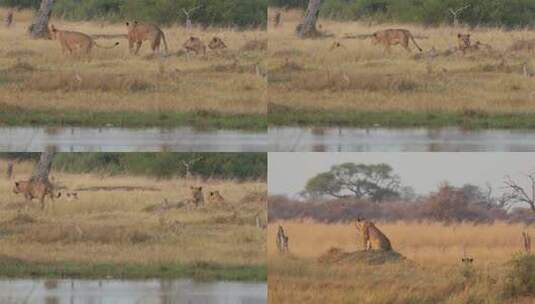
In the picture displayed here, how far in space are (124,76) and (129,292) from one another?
3814mm

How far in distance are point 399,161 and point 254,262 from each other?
2133 mm

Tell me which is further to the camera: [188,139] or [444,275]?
[188,139]

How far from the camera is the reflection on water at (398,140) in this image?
23.9m

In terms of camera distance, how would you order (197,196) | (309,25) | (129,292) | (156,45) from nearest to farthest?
(129,292) → (197,196) → (156,45) → (309,25)

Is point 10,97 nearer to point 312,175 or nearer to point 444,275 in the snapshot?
point 312,175

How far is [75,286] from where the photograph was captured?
2255 cm

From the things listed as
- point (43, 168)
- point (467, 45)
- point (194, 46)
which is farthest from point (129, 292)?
point (467, 45)

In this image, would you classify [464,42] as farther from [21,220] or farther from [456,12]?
[21,220]

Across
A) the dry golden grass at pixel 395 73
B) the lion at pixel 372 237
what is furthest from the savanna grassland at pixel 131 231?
the dry golden grass at pixel 395 73

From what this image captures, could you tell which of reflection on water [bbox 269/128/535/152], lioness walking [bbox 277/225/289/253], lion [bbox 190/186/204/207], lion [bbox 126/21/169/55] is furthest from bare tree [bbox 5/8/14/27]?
lioness walking [bbox 277/225/289/253]

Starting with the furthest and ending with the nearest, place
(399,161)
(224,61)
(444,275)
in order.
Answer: (224,61) → (399,161) → (444,275)

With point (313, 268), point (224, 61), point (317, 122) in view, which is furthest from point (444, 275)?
point (224, 61)

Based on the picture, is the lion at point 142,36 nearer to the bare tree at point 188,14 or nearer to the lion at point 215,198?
the bare tree at point 188,14

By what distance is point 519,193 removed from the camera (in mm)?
23547
